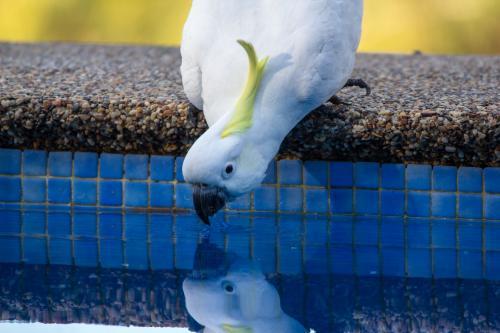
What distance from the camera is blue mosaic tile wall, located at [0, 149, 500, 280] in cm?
274

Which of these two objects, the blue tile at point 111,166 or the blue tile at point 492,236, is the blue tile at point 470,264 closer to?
the blue tile at point 492,236

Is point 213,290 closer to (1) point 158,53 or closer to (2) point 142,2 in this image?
(1) point 158,53

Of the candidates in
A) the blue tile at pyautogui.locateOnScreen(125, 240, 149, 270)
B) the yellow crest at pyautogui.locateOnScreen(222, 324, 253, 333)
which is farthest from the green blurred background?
the yellow crest at pyautogui.locateOnScreen(222, 324, 253, 333)

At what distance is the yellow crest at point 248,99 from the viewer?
261cm

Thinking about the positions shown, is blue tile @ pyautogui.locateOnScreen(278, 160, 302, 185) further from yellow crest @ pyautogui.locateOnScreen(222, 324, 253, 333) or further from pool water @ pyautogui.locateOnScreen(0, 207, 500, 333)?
yellow crest @ pyautogui.locateOnScreen(222, 324, 253, 333)

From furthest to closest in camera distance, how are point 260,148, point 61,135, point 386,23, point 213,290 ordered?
point 386,23
point 61,135
point 260,148
point 213,290

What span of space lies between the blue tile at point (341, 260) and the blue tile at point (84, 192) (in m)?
0.92

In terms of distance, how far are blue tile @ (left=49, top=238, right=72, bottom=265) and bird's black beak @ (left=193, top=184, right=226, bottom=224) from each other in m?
0.43

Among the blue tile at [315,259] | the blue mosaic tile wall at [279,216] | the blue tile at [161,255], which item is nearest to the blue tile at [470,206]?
the blue mosaic tile wall at [279,216]

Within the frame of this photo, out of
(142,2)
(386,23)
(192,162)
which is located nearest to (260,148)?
(192,162)

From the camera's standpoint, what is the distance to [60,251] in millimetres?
2811

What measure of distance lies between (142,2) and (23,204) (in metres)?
4.02

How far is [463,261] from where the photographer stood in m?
2.73

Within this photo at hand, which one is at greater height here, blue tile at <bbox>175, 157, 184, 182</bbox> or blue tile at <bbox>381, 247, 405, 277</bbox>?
blue tile at <bbox>175, 157, 184, 182</bbox>
